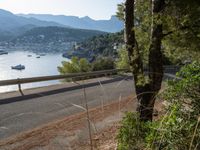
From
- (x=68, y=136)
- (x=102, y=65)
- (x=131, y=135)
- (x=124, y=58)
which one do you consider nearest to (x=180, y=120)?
(x=131, y=135)

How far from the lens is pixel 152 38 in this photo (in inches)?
342

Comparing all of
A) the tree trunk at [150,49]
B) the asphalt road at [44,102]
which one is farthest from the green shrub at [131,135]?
the asphalt road at [44,102]

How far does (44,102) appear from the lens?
1520 cm

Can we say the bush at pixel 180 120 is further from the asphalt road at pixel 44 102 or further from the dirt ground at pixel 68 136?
the asphalt road at pixel 44 102

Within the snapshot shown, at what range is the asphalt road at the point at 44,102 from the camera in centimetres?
1123

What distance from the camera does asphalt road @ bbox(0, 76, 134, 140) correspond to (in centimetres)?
1123

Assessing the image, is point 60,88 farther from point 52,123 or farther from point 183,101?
point 183,101

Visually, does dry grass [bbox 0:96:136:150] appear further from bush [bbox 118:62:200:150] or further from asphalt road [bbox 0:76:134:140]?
bush [bbox 118:62:200:150]

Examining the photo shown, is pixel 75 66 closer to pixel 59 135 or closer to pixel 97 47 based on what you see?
pixel 59 135

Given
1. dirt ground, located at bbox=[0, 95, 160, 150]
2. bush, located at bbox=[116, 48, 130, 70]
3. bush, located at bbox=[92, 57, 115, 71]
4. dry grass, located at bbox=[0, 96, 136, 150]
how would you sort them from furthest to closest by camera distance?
bush, located at bbox=[92, 57, 115, 71] < bush, located at bbox=[116, 48, 130, 70] < dry grass, located at bbox=[0, 96, 136, 150] < dirt ground, located at bbox=[0, 95, 160, 150]

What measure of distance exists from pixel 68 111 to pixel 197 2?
6113 mm

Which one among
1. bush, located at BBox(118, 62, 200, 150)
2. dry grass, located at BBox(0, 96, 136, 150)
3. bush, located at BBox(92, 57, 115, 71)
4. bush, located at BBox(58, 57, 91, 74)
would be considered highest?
bush, located at BBox(118, 62, 200, 150)

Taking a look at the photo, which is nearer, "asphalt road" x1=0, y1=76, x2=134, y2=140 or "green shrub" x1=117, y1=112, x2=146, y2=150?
"green shrub" x1=117, y1=112, x2=146, y2=150

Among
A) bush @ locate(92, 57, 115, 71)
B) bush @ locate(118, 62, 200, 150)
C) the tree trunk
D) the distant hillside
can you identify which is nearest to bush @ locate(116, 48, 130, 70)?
the tree trunk
